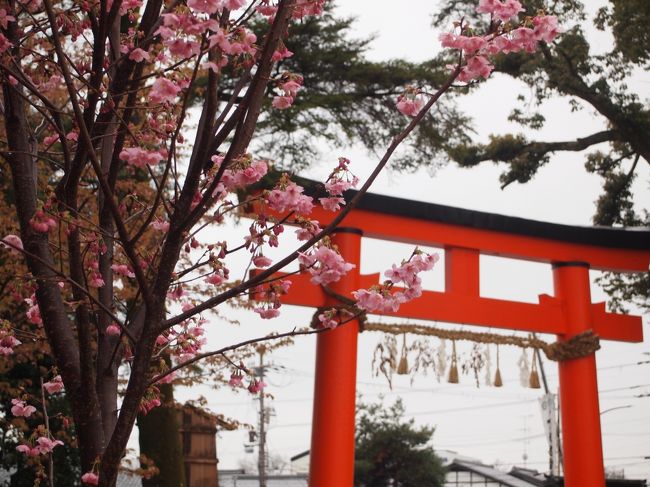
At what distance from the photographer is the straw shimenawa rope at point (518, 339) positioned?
21.0 feet

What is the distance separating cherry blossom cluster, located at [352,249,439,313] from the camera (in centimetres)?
215

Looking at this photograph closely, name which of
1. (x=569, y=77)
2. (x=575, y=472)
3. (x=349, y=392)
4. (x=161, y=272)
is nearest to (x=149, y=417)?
(x=349, y=392)

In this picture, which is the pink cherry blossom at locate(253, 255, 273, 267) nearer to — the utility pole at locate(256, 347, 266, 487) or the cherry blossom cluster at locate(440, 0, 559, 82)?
the cherry blossom cluster at locate(440, 0, 559, 82)

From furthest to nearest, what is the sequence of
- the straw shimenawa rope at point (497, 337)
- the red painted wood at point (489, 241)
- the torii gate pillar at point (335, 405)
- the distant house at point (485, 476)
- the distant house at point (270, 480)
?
1. the distant house at point (270, 480)
2. the distant house at point (485, 476)
3. the red painted wood at point (489, 241)
4. the straw shimenawa rope at point (497, 337)
5. the torii gate pillar at point (335, 405)

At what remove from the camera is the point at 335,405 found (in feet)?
19.9

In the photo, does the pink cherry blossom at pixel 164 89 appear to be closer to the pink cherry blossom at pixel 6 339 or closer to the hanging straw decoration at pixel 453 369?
the pink cherry blossom at pixel 6 339

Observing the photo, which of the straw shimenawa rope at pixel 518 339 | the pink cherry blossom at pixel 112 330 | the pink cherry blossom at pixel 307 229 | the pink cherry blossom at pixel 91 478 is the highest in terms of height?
the straw shimenawa rope at pixel 518 339

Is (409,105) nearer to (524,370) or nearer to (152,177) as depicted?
(152,177)

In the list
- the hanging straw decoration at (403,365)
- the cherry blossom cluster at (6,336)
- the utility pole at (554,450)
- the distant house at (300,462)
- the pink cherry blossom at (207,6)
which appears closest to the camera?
the pink cherry blossom at (207,6)

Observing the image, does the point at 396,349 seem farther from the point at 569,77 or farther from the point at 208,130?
the point at 208,130

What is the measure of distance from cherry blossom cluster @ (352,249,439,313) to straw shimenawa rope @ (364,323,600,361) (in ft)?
13.5

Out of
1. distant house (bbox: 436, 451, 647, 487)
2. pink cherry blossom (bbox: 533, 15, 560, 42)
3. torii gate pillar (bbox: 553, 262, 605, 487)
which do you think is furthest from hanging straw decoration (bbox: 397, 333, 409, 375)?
distant house (bbox: 436, 451, 647, 487)

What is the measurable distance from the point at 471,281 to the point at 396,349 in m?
1.02

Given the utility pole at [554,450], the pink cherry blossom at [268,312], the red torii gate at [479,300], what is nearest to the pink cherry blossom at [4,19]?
the pink cherry blossom at [268,312]
